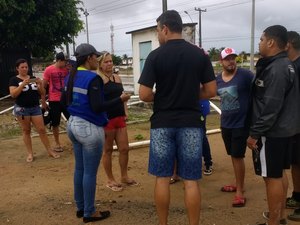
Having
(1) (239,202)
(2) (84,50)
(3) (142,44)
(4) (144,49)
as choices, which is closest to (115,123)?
(2) (84,50)

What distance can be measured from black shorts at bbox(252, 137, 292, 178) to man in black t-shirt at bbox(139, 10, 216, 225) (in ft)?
1.94

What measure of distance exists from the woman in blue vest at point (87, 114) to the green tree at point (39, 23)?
38.2 feet

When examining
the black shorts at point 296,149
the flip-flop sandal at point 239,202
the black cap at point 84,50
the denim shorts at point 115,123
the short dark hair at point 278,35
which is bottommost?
the flip-flop sandal at point 239,202

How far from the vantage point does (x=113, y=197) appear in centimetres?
491

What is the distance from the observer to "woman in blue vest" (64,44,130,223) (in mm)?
3855

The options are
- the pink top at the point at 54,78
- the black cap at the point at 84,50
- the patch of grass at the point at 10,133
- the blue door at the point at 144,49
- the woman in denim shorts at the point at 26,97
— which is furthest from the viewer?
the blue door at the point at 144,49

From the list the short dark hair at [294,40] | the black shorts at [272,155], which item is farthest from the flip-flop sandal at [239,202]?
the short dark hair at [294,40]

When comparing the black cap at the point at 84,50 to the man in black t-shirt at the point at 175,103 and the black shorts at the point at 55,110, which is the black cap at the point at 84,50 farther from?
the black shorts at the point at 55,110

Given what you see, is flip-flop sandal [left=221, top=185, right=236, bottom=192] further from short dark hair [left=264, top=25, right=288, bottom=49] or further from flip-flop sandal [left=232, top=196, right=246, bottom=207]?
short dark hair [left=264, top=25, right=288, bottom=49]

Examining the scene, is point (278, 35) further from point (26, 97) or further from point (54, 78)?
point (54, 78)

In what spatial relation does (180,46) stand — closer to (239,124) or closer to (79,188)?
(239,124)

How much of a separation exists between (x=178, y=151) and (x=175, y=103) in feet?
1.45

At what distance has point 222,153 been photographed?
22.5 feet

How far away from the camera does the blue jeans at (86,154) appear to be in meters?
3.92
